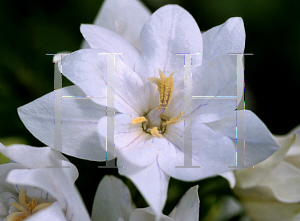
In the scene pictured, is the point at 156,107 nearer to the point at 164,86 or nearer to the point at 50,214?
the point at 164,86

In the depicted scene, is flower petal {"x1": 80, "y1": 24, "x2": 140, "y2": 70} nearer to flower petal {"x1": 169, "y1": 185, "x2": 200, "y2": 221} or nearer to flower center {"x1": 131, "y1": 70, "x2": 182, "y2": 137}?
flower center {"x1": 131, "y1": 70, "x2": 182, "y2": 137}

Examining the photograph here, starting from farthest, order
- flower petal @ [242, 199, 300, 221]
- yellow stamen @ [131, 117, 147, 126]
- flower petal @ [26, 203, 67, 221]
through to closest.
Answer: flower petal @ [242, 199, 300, 221] → yellow stamen @ [131, 117, 147, 126] → flower petal @ [26, 203, 67, 221]

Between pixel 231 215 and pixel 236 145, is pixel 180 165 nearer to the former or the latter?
pixel 236 145

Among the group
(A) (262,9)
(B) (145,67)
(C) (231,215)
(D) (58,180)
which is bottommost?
(C) (231,215)

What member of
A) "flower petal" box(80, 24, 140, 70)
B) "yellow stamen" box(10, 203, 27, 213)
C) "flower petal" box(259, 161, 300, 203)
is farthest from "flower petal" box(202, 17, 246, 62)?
"yellow stamen" box(10, 203, 27, 213)

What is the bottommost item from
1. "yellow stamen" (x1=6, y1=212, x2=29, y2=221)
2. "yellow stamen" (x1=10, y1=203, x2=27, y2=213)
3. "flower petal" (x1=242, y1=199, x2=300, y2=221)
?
"flower petal" (x1=242, y1=199, x2=300, y2=221)

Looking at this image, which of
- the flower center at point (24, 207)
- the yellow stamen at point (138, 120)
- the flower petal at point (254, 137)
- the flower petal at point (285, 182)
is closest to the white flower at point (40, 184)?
the flower center at point (24, 207)

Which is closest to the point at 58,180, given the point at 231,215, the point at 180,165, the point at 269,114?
the point at 180,165
